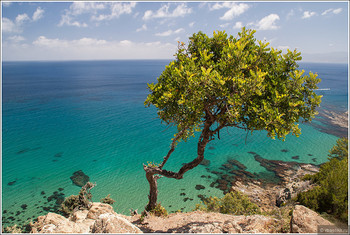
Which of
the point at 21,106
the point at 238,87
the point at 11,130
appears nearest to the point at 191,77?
the point at 238,87

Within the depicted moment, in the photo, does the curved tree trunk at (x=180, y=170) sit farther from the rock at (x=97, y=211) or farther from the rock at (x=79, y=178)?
the rock at (x=79, y=178)

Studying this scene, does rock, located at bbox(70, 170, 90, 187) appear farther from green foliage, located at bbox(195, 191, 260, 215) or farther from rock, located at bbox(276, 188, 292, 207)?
rock, located at bbox(276, 188, 292, 207)

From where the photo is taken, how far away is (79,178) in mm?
31906

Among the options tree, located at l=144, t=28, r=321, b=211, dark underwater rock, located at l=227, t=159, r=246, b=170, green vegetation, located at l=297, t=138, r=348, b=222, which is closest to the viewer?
tree, located at l=144, t=28, r=321, b=211

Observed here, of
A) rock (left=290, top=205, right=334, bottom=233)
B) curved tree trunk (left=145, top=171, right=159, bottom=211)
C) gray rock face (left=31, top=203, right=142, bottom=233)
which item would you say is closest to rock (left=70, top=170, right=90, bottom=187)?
gray rock face (left=31, top=203, right=142, bottom=233)

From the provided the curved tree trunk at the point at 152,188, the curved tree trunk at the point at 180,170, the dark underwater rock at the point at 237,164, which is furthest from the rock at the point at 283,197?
the curved tree trunk at the point at 180,170

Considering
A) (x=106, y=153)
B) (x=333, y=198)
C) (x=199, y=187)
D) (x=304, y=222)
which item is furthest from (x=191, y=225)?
(x=106, y=153)

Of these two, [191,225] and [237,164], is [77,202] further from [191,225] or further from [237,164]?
[237,164]

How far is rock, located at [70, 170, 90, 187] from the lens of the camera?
30608 millimetres

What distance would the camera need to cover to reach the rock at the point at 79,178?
100 feet

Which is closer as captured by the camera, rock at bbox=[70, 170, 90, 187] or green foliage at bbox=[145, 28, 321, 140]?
green foliage at bbox=[145, 28, 321, 140]

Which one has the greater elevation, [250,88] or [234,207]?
[250,88]

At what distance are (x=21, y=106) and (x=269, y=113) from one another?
87.2 metres

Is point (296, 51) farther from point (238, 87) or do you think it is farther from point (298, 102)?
point (238, 87)
